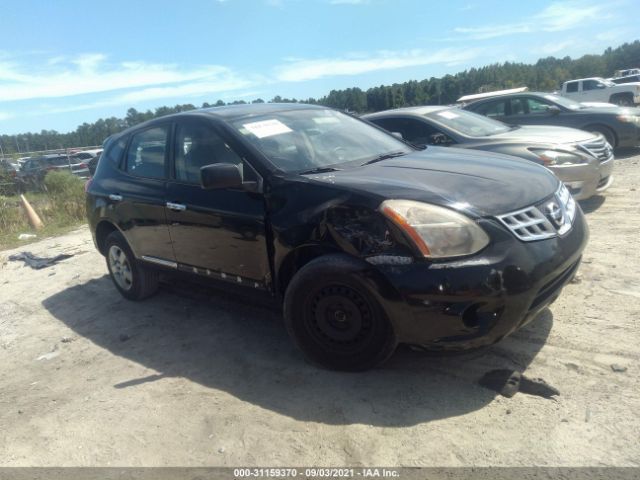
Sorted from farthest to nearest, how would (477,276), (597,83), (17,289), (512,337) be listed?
(597,83)
(17,289)
(512,337)
(477,276)

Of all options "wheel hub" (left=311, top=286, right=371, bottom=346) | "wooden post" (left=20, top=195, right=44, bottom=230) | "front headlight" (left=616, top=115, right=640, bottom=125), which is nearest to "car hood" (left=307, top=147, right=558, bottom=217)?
"wheel hub" (left=311, top=286, right=371, bottom=346)

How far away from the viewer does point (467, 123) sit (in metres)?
7.51

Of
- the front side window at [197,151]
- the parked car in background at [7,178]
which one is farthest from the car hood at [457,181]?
the parked car in background at [7,178]

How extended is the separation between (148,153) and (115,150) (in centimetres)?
74

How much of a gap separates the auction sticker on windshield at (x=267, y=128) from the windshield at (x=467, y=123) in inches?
152

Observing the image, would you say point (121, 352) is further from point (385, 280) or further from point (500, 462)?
point (500, 462)

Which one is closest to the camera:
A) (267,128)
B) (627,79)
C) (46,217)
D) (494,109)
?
(267,128)

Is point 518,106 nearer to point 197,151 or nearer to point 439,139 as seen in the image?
point 439,139

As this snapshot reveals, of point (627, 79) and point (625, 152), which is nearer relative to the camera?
point (625, 152)

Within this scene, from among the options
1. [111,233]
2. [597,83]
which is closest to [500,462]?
[111,233]

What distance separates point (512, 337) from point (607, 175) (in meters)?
4.23

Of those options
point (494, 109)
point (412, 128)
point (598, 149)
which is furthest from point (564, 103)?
point (412, 128)

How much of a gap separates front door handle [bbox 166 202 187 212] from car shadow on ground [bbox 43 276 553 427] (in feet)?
2.30

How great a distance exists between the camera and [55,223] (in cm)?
1157
